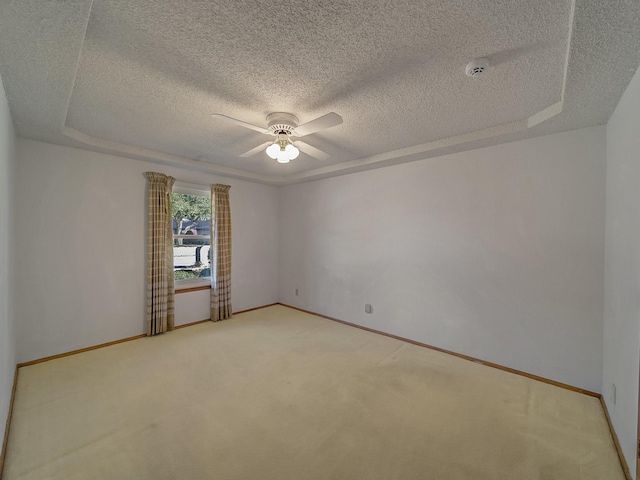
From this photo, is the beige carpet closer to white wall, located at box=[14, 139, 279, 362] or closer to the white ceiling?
white wall, located at box=[14, 139, 279, 362]

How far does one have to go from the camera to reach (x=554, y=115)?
→ 2107 millimetres

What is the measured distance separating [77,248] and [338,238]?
10.8ft

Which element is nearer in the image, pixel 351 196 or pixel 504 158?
pixel 504 158

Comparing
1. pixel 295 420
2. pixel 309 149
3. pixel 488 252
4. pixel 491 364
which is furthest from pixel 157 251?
pixel 491 364

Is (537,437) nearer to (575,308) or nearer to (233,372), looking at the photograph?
(575,308)

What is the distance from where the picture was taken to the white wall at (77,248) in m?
2.74

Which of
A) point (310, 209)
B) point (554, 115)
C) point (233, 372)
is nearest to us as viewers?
point (554, 115)

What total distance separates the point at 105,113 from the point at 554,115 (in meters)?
3.72

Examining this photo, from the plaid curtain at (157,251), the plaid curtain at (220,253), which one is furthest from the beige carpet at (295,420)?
the plaid curtain at (220,253)

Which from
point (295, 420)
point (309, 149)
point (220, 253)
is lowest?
point (295, 420)

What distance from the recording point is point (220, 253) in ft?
13.8

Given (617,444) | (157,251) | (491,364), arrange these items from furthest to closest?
1. (157,251)
2. (491,364)
3. (617,444)

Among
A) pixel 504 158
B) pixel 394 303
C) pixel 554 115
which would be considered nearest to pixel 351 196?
pixel 394 303

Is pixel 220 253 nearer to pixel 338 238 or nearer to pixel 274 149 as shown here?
pixel 338 238
